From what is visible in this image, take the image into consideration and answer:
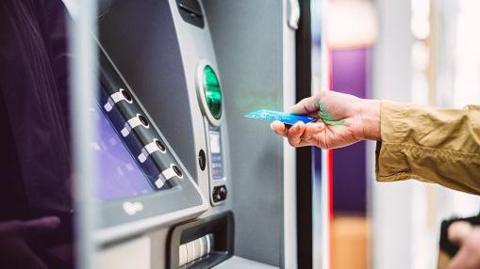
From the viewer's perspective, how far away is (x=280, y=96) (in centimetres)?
140

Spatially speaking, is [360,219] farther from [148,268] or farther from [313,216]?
[148,268]

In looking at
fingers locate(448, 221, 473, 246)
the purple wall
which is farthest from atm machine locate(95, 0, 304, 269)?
the purple wall

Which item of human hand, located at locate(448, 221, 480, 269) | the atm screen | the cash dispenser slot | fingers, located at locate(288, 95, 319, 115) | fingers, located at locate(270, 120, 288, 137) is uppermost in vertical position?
fingers, located at locate(288, 95, 319, 115)

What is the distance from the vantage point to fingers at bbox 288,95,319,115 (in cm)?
140

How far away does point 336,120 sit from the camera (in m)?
1.46

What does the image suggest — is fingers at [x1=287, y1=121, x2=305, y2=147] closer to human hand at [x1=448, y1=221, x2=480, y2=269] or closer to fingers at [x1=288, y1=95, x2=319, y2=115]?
fingers at [x1=288, y1=95, x2=319, y2=115]

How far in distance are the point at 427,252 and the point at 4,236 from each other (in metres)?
3.62

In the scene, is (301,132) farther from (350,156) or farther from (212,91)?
(350,156)

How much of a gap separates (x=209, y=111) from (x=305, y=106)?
0.30 m

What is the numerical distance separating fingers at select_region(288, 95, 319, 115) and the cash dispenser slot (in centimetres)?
41

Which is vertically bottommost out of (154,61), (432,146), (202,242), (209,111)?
(202,242)

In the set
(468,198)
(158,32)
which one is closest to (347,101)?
(158,32)

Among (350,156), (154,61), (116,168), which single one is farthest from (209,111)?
(350,156)

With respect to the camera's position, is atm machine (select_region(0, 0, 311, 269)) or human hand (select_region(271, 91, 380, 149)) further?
human hand (select_region(271, 91, 380, 149))
